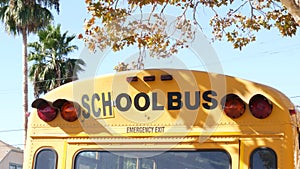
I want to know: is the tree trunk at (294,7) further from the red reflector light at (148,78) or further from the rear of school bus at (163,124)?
the red reflector light at (148,78)

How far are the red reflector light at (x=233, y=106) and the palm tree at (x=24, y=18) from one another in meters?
20.8

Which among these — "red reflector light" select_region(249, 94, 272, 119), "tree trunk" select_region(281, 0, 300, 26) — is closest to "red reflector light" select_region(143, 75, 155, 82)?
"red reflector light" select_region(249, 94, 272, 119)

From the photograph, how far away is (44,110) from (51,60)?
20.6m

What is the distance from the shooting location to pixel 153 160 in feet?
15.4

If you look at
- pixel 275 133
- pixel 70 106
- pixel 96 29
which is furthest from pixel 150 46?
pixel 275 133

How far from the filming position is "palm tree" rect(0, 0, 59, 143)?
2480 cm

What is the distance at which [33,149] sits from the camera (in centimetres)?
509

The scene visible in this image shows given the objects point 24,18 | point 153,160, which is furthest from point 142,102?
point 24,18

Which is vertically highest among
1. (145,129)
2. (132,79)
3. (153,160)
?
(132,79)

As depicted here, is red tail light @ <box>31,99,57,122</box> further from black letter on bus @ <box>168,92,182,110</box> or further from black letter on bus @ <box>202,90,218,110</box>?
black letter on bus @ <box>202,90,218,110</box>

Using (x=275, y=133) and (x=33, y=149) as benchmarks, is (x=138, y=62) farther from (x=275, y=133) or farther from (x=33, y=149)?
(x=275, y=133)

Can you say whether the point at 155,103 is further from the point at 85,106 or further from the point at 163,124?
the point at 85,106

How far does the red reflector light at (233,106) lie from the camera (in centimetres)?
457

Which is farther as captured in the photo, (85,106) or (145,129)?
(85,106)
